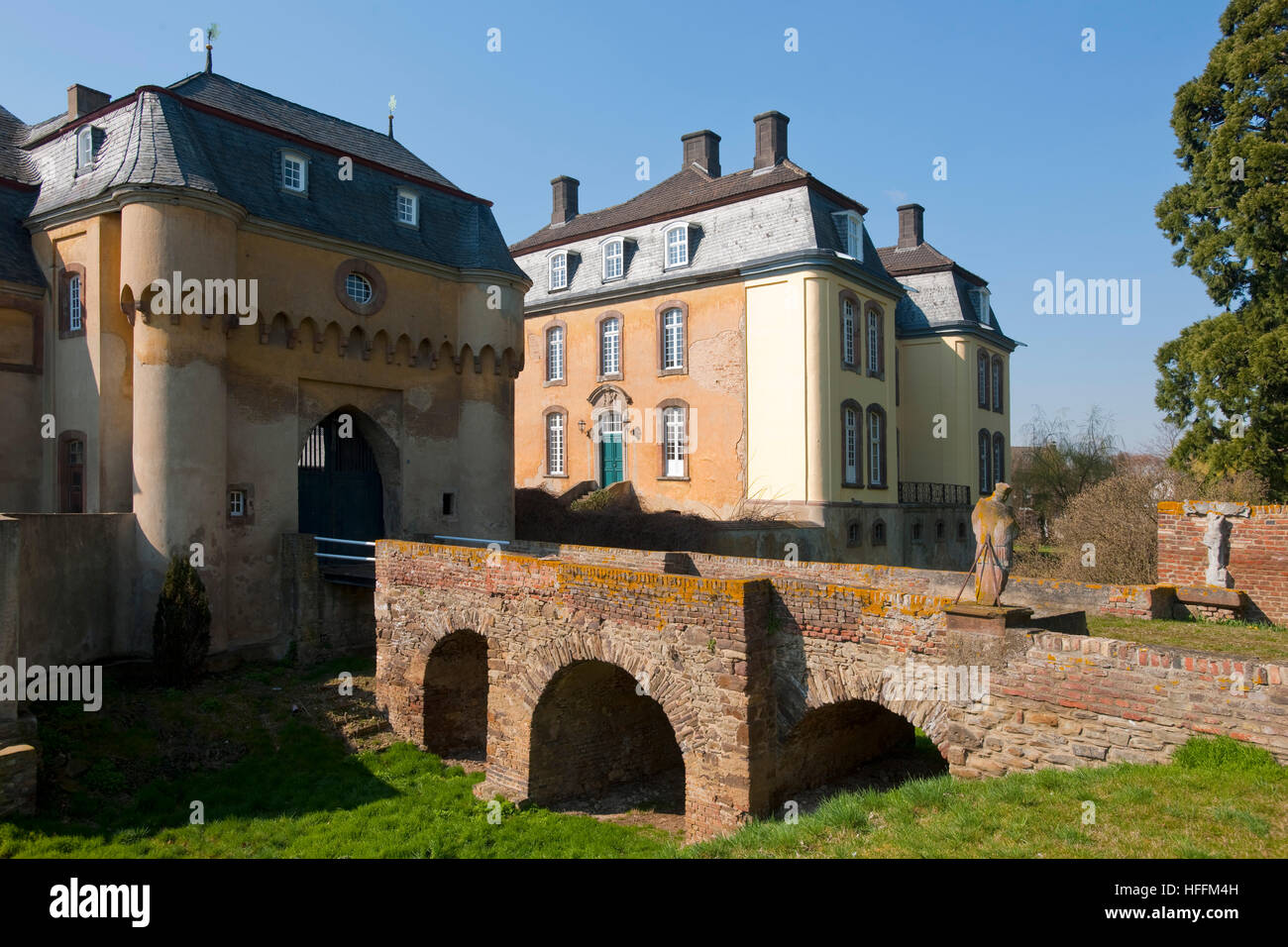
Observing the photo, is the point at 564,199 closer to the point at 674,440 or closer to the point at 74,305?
the point at 674,440

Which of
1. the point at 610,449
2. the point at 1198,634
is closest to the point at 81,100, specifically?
the point at 610,449

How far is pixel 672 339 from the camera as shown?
28266 millimetres

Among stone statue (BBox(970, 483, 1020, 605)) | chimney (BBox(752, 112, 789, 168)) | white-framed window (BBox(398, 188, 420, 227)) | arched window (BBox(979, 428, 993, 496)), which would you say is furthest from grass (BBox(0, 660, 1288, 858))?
arched window (BBox(979, 428, 993, 496))

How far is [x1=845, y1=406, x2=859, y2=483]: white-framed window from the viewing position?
2636cm

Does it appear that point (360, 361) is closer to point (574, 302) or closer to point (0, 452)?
point (0, 452)

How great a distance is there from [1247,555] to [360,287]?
59.1 ft

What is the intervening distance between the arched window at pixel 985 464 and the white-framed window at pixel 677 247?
1453 centimetres

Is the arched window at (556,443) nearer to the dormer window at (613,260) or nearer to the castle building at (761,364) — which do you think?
the castle building at (761,364)

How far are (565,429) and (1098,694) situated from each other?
24881 millimetres

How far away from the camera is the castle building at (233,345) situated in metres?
15.8

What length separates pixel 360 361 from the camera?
770 inches

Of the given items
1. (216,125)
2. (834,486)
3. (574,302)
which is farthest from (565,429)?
(216,125)

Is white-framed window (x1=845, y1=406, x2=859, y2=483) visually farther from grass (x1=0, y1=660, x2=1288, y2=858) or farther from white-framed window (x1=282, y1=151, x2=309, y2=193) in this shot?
white-framed window (x1=282, y1=151, x2=309, y2=193)
